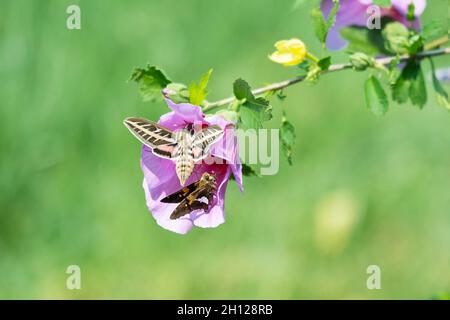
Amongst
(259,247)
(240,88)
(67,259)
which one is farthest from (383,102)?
(67,259)

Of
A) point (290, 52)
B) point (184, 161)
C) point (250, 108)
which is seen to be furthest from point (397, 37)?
point (184, 161)

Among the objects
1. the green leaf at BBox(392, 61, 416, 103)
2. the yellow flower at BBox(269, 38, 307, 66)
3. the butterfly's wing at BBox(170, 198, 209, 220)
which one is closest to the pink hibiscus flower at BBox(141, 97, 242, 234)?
the butterfly's wing at BBox(170, 198, 209, 220)

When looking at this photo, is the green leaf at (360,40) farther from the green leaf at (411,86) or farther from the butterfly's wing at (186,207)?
the butterfly's wing at (186,207)

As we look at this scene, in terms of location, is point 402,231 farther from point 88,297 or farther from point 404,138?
point 88,297

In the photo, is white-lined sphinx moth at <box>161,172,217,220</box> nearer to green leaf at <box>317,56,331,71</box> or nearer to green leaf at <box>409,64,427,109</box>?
green leaf at <box>317,56,331,71</box>

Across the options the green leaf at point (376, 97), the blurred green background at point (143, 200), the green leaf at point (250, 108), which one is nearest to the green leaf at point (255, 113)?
the green leaf at point (250, 108)

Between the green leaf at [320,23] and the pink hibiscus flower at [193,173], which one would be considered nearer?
the pink hibiscus flower at [193,173]
